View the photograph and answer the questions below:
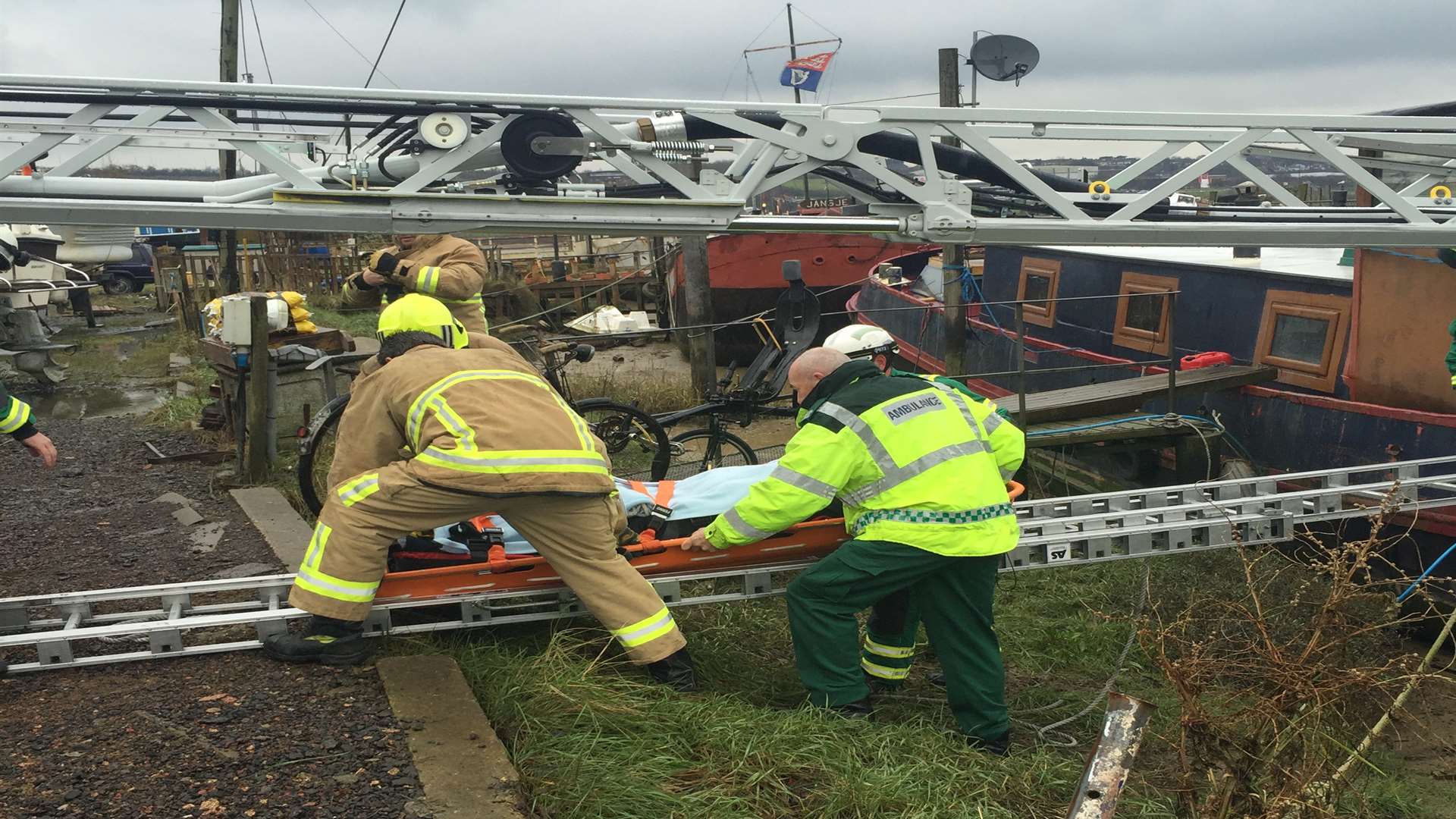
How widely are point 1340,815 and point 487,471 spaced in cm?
310

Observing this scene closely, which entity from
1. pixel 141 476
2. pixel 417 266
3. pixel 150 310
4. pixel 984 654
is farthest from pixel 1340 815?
pixel 150 310

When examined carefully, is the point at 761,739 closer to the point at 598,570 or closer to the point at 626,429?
the point at 598,570

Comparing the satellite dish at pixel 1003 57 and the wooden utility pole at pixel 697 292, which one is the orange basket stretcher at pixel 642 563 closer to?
the satellite dish at pixel 1003 57

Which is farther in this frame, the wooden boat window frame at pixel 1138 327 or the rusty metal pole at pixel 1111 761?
the wooden boat window frame at pixel 1138 327

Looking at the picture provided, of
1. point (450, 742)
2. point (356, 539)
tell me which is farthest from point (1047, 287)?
point (450, 742)

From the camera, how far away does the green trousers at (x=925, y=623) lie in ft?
14.7

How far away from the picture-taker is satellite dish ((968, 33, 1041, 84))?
9.26 meters

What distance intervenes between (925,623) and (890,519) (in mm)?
506

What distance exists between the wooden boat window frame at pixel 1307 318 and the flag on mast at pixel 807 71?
519 inches

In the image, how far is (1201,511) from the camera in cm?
565

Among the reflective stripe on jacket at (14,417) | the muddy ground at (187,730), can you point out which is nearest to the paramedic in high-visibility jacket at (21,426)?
the reflective stripe on jacket at (14,417)

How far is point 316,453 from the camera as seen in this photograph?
7066 mm

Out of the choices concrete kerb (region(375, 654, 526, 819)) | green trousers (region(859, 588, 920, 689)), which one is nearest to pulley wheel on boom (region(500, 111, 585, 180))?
concrete kerb (region(375, 654, 526, 819))

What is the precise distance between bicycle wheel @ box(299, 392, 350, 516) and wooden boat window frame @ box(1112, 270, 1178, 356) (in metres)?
5.99
